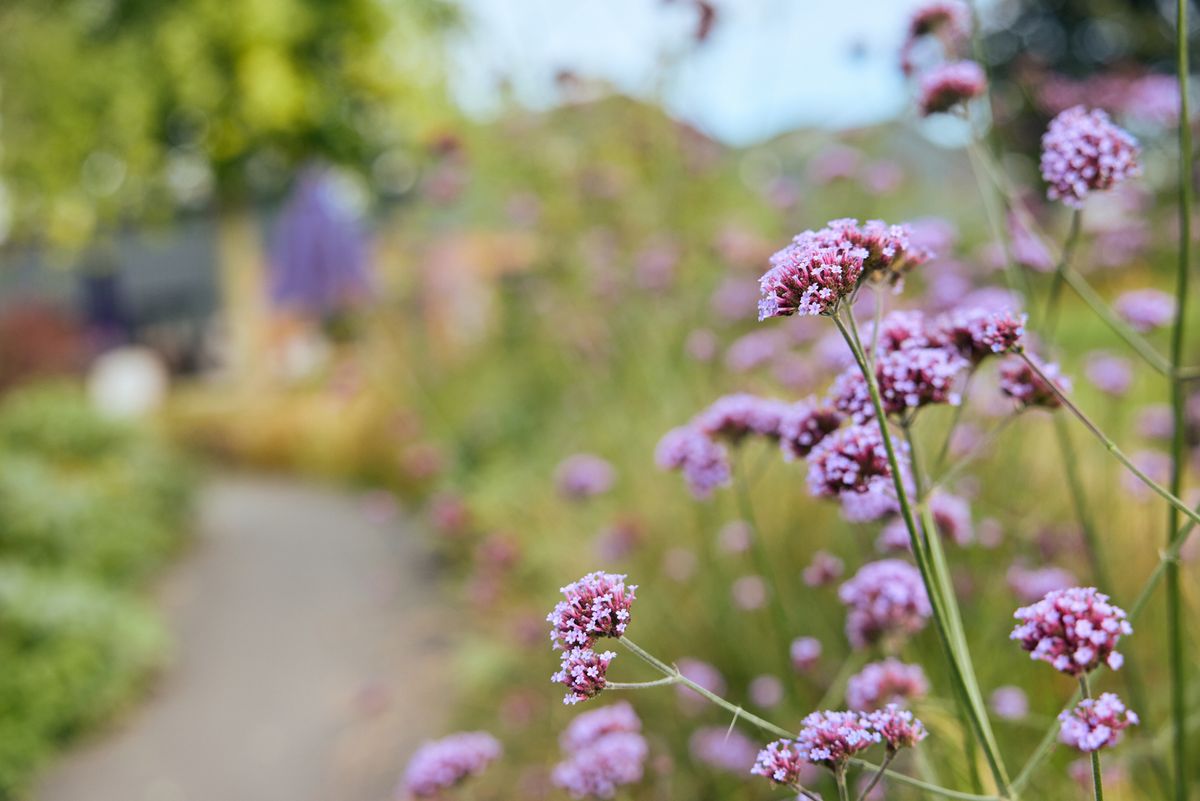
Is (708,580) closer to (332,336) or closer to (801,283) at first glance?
(801,283)

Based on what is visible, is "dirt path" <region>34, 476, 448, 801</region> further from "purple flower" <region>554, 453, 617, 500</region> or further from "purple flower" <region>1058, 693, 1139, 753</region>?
"purple flower" <region>1058, 693, 1139, 753</region>

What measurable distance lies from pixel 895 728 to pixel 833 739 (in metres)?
0.08

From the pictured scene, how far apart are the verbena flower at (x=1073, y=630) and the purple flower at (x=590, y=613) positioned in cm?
37

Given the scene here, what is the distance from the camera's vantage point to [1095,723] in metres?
0.94

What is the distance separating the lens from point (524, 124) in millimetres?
5633

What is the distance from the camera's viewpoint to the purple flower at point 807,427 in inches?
49.3

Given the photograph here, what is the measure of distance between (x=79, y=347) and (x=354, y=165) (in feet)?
17.4

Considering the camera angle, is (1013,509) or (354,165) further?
(354,165)

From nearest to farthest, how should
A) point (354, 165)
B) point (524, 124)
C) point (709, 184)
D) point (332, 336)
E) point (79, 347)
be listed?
point (524, 124)
point (709, 184)
point (79, 347)
point (354, 165)
point (332, 336)

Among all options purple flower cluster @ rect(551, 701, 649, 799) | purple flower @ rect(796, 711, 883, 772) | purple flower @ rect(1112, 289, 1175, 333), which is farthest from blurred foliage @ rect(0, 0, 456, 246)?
purple flower @ rect(796, 711, 883, 772)

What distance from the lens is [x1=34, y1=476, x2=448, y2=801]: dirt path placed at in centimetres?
419

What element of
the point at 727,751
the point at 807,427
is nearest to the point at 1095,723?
the point at 807,427

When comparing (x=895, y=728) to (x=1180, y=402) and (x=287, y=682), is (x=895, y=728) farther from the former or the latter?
(x=287, y=682)

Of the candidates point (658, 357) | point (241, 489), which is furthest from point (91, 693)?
point (241, 489)
